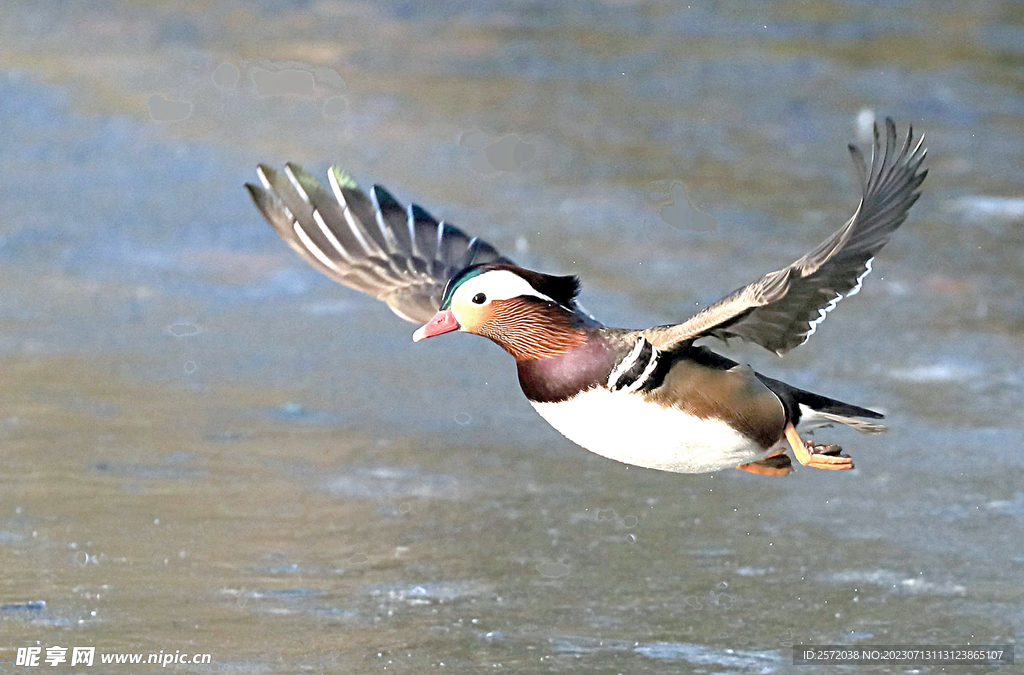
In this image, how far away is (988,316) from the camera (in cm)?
866

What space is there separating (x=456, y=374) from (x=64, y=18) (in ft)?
29.1

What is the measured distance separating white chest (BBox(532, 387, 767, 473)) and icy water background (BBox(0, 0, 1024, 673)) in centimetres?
69

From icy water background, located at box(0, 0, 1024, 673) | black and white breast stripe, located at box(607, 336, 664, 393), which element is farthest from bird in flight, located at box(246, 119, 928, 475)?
icy water background, located at box(0, 0, 1024, 673)

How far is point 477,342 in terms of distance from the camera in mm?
8617

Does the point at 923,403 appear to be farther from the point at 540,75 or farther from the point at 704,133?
the point at 540,75

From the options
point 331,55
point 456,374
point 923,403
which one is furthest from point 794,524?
point 331,55

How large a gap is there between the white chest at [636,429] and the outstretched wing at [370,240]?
3.08ft

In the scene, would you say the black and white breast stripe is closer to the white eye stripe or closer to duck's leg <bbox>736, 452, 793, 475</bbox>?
the white eye stripe

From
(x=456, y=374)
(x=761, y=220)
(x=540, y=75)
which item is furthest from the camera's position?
(x=540, y=75)

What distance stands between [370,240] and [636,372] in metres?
1.34

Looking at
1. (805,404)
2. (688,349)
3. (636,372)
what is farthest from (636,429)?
(805,404)

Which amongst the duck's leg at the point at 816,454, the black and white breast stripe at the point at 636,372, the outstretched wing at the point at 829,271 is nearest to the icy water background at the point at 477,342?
the duck's leg at the point at 816,454

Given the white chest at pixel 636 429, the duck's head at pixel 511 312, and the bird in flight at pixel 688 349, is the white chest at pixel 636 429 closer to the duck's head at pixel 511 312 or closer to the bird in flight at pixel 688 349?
the bird in flight at pixel 688 349

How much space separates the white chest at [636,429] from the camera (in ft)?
15.5
